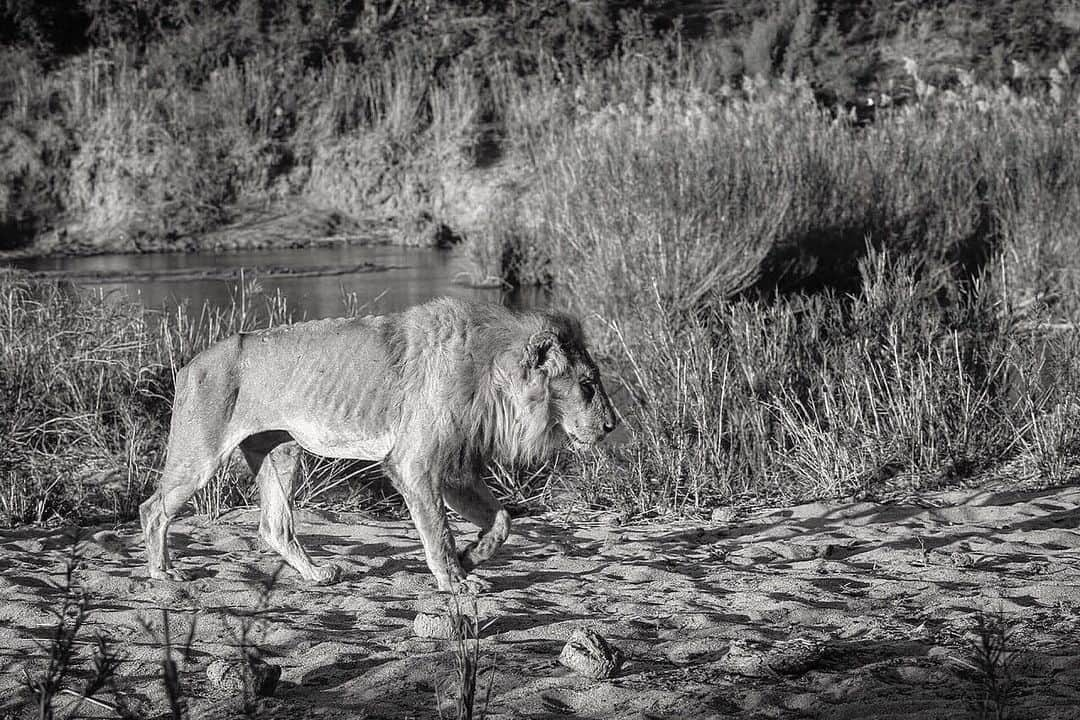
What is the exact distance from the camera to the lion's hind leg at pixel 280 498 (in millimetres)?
5621

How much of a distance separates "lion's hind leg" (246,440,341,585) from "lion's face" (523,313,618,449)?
1297mm

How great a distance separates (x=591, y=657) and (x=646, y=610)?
2.93 ft

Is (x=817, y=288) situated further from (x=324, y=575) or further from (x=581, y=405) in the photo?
(x=324, y=575)

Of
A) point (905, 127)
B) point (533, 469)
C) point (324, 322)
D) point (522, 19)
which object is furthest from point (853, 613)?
point (522, 19)

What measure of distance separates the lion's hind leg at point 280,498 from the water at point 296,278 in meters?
7.01

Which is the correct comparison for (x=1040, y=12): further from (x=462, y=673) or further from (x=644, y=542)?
(x=462, y=673)

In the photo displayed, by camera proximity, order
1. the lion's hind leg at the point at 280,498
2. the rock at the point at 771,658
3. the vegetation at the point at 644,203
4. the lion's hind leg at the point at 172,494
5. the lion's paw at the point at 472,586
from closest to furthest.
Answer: the rock at the point at 771,658 < the lion's paw at the point at 472,586 < the lion's hind leg at the point at 172,494 < the lion's hind leg at the point at 280,498 < the vegetation at the point at 644,203

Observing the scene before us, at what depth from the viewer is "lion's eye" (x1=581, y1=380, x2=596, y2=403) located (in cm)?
541

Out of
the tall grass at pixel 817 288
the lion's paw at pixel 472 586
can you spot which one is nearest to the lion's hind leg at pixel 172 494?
the lion's paw at pixel 472 586

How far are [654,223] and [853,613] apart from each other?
7.93m

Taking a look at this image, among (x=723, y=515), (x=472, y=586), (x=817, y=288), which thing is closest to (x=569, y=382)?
(x=472, y=586)

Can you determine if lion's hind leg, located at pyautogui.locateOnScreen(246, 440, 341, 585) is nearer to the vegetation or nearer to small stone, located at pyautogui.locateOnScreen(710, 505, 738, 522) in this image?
the vegetation

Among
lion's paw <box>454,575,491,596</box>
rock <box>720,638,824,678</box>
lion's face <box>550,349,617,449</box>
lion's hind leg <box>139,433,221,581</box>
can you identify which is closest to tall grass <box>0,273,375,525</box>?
lion's hind leg <box>139,433,221,581</box>

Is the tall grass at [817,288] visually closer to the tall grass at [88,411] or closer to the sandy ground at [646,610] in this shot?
the sandy ground at [646,610]
